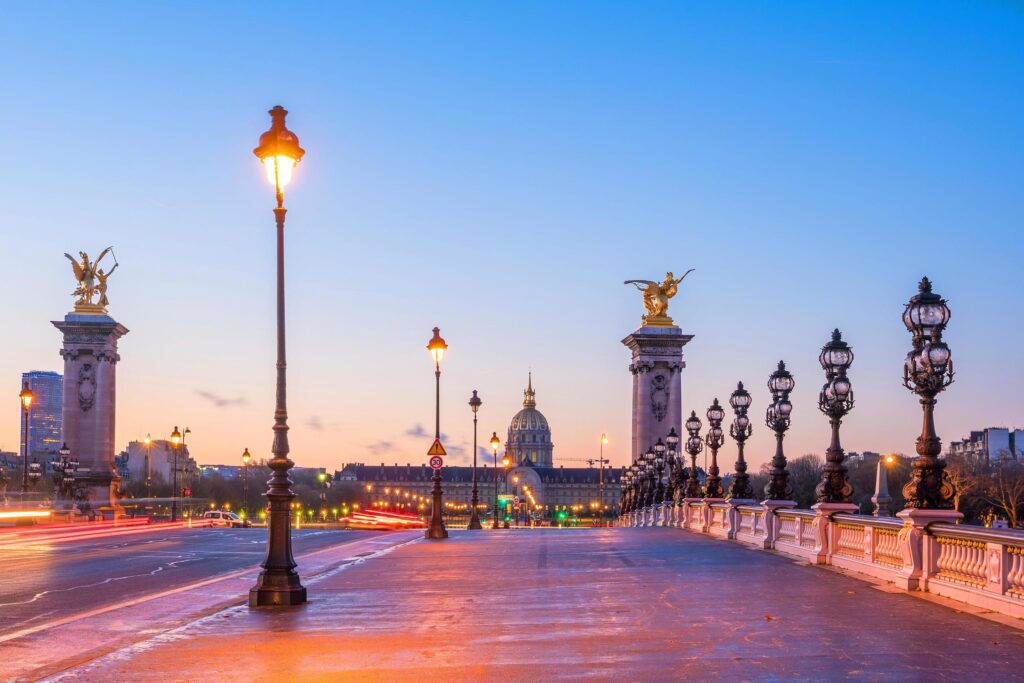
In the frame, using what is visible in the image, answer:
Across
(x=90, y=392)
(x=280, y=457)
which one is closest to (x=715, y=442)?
(x=280, y=457)

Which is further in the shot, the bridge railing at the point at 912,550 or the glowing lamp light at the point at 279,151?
the glowing lamp light at the point at 279,151

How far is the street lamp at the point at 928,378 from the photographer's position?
17.6 metres

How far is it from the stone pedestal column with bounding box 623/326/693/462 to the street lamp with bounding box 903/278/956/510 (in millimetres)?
74605

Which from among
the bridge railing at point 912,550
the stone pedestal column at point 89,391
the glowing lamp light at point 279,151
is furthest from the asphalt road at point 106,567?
the stone pedestal column at point 89,391

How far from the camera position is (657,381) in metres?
94.0

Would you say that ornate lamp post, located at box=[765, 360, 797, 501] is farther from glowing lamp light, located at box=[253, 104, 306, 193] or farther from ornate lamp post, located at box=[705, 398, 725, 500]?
glowing lamp light, located at box=[253, 104, 306, 193]

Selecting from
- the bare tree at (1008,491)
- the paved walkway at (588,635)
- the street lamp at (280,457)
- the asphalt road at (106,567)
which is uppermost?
the street lamp at (280,457)

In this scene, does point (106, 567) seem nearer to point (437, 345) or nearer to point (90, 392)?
point (437, 345)

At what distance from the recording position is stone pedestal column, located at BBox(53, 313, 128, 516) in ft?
311

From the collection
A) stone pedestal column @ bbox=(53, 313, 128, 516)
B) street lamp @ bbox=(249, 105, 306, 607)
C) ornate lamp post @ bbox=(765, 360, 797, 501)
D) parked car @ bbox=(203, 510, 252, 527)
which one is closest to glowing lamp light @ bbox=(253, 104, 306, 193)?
street lamp @ bbox=(249, 105, 306, 607)

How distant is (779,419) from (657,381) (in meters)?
63.9

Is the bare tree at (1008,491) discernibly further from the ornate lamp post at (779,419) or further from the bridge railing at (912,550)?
the bridge railing at (912,550)

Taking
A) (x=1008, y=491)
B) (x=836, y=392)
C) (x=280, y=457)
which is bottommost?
(x=1008, y=491)

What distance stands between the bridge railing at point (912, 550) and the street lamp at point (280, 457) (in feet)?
28.5
